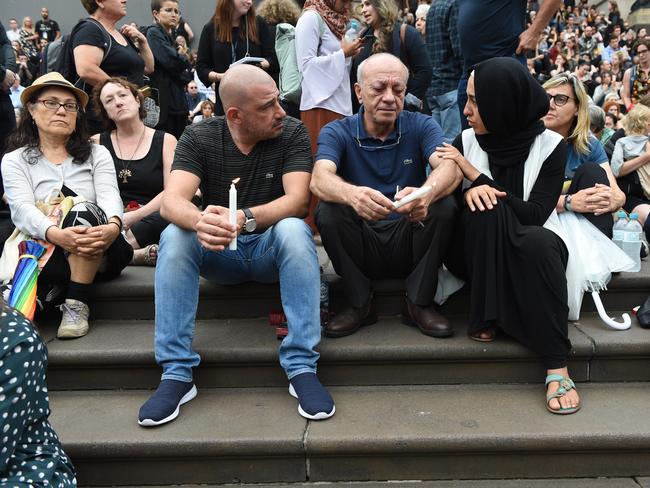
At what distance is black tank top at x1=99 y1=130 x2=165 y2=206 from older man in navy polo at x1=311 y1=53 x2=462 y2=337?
1.34 m

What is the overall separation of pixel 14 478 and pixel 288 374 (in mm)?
1152

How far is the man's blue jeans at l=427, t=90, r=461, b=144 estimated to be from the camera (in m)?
4.90

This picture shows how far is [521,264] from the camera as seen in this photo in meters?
2.69

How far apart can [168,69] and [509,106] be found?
3068 mm

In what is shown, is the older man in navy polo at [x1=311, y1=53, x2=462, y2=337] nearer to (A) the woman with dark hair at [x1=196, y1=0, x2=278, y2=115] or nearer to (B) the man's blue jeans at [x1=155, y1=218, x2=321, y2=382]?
(B) the man's blue jeans at [x1=155, y1=218, x2=321, y2=382]

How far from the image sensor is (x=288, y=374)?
106 inches

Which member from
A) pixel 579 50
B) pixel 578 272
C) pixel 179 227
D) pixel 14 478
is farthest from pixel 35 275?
pixel 579 50

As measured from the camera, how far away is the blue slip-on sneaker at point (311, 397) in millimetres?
2527

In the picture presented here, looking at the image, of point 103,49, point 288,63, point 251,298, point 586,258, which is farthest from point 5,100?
point 586,258

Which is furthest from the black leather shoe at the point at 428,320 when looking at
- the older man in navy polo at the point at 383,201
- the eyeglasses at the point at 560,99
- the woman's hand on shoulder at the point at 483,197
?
the eyeglasses at the point at 560,99

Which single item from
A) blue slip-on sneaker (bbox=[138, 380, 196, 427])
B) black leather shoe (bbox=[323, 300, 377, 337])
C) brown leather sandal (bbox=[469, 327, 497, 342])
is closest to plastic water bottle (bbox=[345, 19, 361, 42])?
black leather shoe (bbox=[323, 300, 377, 337])

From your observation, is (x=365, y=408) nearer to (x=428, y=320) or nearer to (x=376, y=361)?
(x=376, y=361)

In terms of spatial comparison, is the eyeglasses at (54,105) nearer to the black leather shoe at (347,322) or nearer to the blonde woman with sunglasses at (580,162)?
the black leather shoe at (347,322)

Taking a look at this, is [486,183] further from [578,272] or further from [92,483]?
[92,483]
